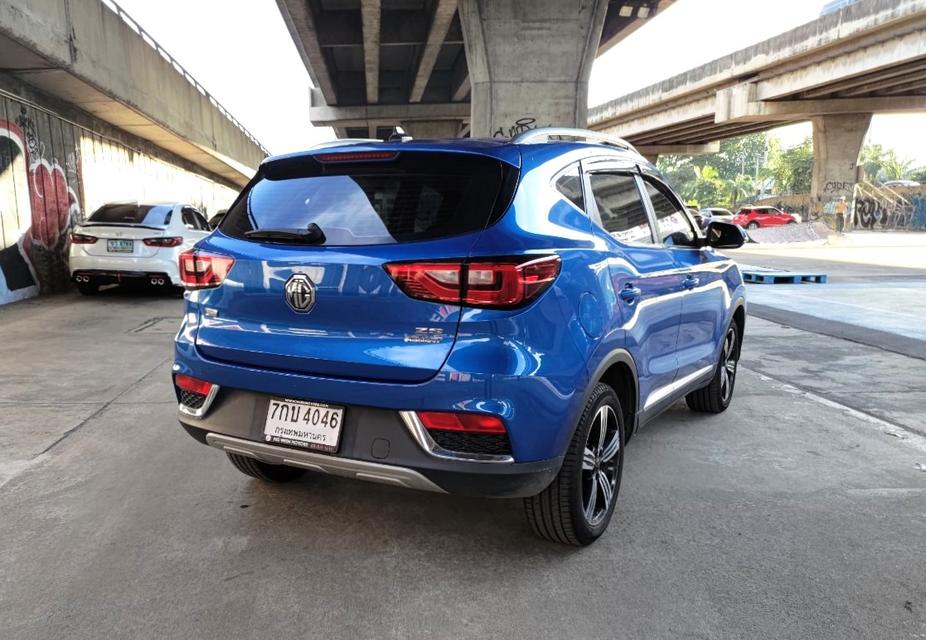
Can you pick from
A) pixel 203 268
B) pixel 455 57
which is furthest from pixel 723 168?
pixel 203 268

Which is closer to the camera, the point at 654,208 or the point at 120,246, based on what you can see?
the point at 654,208

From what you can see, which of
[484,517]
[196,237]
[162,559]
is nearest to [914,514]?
[484,517]

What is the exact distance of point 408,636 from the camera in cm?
236

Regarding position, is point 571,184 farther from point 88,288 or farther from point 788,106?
point 788,106

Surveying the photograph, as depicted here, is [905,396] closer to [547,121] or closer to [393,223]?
[393,223]

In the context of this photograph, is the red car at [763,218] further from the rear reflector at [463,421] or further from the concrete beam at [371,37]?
the rear reflector at [463,421]

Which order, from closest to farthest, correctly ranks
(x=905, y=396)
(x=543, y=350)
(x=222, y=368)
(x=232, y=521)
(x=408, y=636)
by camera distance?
1. (x=408, y=636)
2. (x=543, y=350)
3. (x=222, y=368)
4. (x=232, y=521)
5. (x=905, y=396)

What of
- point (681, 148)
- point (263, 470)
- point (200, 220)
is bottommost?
point (263, 470)

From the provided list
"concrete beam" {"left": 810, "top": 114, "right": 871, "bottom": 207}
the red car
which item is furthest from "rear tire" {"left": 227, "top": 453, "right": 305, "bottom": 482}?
the red car

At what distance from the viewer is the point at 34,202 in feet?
37.9

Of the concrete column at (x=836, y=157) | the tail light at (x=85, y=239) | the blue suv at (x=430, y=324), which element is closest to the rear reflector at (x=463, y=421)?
the blue suv at (x=430, y=324)

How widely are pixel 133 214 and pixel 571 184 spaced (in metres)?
9.84

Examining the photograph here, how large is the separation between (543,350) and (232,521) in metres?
1.74

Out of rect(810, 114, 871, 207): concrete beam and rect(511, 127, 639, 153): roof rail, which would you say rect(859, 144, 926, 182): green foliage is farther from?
rect(511, 127, 639, 153): roof rail
